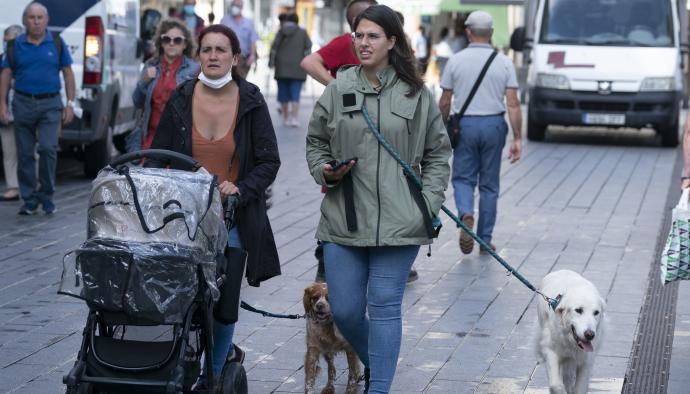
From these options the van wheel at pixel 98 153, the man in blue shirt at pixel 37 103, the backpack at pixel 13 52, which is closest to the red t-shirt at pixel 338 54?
the man in blue shirt at pixel 37 103

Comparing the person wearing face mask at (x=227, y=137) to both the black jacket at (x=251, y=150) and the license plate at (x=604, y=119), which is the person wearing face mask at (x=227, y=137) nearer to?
the black jacket at (x=251, y=150)

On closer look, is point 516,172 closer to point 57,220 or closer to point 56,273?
point 57,220

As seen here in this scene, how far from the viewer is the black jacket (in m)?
5.70

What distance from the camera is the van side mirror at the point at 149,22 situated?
16.0 m

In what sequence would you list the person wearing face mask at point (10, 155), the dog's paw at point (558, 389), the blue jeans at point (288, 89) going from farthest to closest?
the blue jeans at point (288, 89), the person wearing face mask at point (10, 155), the dog's paw at point (558, 389)

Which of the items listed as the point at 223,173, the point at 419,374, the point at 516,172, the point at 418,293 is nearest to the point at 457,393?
the point at 419,374

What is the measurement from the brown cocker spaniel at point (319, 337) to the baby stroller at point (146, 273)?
0.96m

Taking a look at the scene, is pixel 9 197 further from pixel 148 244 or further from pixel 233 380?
pixel 148 244

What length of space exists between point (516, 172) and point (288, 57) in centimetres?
698

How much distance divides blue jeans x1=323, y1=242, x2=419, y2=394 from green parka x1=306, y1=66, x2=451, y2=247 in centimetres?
9

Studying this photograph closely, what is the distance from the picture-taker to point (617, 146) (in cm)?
2005

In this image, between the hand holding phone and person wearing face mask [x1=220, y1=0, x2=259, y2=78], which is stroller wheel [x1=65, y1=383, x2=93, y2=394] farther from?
person wearing face mask [x1=220, y1=0, x2=259, y2=78]

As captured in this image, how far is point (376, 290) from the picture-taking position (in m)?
5.53

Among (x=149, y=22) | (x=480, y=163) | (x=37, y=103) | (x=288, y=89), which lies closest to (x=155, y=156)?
(x=480, y=163)
